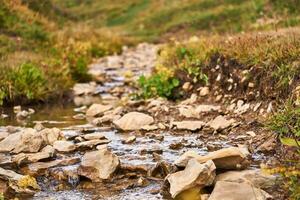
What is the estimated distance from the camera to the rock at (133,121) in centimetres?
845

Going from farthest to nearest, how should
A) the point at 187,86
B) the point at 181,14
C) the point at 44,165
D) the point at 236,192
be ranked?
the point at 181,14 → the point at 187,86 → the point at 44,165 → the point at 236,192

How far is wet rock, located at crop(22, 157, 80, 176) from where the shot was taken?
6.30 metres

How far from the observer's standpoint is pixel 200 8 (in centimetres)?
3158

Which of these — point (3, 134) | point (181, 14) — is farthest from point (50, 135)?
point (181, 14)

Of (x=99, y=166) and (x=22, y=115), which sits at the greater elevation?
(x=99, y=166)

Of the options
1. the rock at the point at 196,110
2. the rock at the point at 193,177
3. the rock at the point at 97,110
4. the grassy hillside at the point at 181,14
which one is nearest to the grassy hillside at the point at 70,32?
the grassy hillside at the point at 181,14

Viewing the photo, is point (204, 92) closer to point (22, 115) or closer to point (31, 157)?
point (22, 115)

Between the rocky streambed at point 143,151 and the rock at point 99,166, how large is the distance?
11 mm

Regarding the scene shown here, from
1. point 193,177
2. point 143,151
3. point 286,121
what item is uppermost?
point 286,121

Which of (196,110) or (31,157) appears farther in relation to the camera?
(196,110)

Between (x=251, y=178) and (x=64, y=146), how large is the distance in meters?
2.71

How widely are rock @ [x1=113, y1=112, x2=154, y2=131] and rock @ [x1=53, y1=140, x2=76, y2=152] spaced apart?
1334 mm

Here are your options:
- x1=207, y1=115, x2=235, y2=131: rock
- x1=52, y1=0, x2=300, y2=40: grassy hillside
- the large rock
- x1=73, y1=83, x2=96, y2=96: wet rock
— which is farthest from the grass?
the large rock

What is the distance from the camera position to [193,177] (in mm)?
5211
